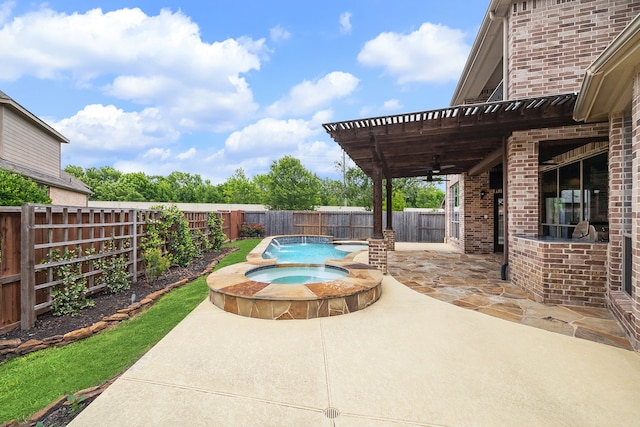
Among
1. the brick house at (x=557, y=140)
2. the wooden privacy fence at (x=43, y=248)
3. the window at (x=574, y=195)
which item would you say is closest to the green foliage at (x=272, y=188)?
the brick house at (x=557, y=140)

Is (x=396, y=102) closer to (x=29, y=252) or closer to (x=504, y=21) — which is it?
(x=504, y=21)

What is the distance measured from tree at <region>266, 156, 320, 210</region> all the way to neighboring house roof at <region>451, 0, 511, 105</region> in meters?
16.7

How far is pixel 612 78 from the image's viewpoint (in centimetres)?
334

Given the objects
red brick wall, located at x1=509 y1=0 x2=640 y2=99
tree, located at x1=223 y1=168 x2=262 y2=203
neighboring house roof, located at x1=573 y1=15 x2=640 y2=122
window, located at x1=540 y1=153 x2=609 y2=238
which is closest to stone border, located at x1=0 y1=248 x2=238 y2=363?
neighboring house roof, located at x1=573 y1=15 x2=640 y2=122

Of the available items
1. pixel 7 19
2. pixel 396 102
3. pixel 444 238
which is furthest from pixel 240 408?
pixel 396 102

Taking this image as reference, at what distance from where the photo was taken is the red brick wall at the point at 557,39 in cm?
561

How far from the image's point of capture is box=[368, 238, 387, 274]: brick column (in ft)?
21.7

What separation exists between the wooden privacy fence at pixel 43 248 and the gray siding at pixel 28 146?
9.14 meters

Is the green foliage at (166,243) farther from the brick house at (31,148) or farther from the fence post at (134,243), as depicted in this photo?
the brick house at (31,148)

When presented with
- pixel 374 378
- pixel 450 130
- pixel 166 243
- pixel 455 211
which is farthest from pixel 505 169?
pixel 166 243

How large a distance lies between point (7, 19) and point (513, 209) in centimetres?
1619

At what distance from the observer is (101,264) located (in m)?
5.08

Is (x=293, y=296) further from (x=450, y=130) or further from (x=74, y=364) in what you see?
(x=450, y=130)

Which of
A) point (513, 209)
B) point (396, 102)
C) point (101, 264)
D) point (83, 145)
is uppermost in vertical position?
point (396, 102)
